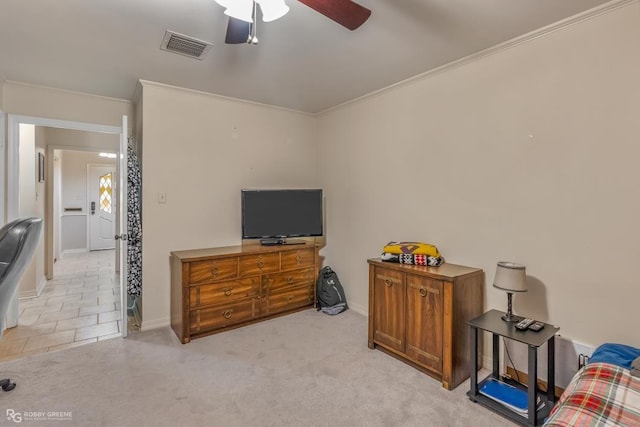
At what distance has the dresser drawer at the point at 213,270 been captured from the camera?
2.84 m

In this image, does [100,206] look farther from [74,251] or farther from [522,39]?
[522,39]

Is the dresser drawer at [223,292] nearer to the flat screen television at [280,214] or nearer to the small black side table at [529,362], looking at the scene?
the flat screen television at [280,214]

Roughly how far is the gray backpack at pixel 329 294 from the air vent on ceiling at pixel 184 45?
8.22 ft

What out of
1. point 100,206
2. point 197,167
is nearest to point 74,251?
point 100,206

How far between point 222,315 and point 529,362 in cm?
242

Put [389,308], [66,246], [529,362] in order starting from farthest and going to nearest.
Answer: [66,246]
[389,308]
[529,362]

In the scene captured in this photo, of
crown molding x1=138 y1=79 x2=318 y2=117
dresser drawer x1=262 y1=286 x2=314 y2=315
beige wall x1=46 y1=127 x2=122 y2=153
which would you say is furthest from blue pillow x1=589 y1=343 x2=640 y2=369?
beige wall x1=46 y1=127 x2=122 y2=153

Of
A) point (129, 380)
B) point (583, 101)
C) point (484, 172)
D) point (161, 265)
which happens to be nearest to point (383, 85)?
point (484, 172)

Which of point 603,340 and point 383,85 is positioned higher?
point 383,85

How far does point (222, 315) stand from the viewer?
300 cm

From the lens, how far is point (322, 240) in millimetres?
4094

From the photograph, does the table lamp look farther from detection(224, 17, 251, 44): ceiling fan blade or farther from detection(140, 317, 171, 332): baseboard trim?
detection(140, 317, 171, 332): baseboard trim

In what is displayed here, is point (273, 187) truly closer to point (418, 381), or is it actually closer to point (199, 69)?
point (199, 69)

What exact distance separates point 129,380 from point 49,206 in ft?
13.3
